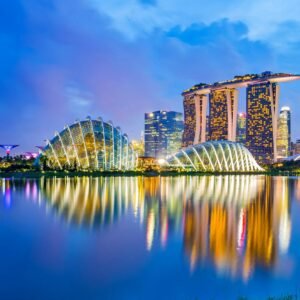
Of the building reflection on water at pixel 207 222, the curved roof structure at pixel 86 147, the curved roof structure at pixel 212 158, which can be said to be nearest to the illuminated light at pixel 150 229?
the building reflection on water at pixel 207 222

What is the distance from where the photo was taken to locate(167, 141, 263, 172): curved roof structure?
114 meters

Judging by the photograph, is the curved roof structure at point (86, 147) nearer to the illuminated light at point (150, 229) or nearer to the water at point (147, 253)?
the water at point (147, 253)

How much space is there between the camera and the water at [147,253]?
12.2 meters

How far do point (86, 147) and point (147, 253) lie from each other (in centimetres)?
7706

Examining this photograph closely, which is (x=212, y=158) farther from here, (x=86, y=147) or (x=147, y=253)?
(x=147, y=253)

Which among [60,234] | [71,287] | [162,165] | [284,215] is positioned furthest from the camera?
[162,165]

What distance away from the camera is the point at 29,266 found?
14305 millimetres

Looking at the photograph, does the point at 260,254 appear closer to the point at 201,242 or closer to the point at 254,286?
the point at 201,242

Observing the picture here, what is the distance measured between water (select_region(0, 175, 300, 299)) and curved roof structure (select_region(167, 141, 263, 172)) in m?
85.4

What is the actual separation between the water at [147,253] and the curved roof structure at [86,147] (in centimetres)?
6332

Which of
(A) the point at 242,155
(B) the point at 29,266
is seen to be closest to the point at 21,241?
(B) the point at 29,266

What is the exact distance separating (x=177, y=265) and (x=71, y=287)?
393 centimetres

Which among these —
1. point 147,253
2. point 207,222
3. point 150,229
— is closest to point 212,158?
point 207,222

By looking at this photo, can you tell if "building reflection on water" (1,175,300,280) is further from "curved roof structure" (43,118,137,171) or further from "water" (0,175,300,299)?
"curved roof structure" (43,118,137,171)
